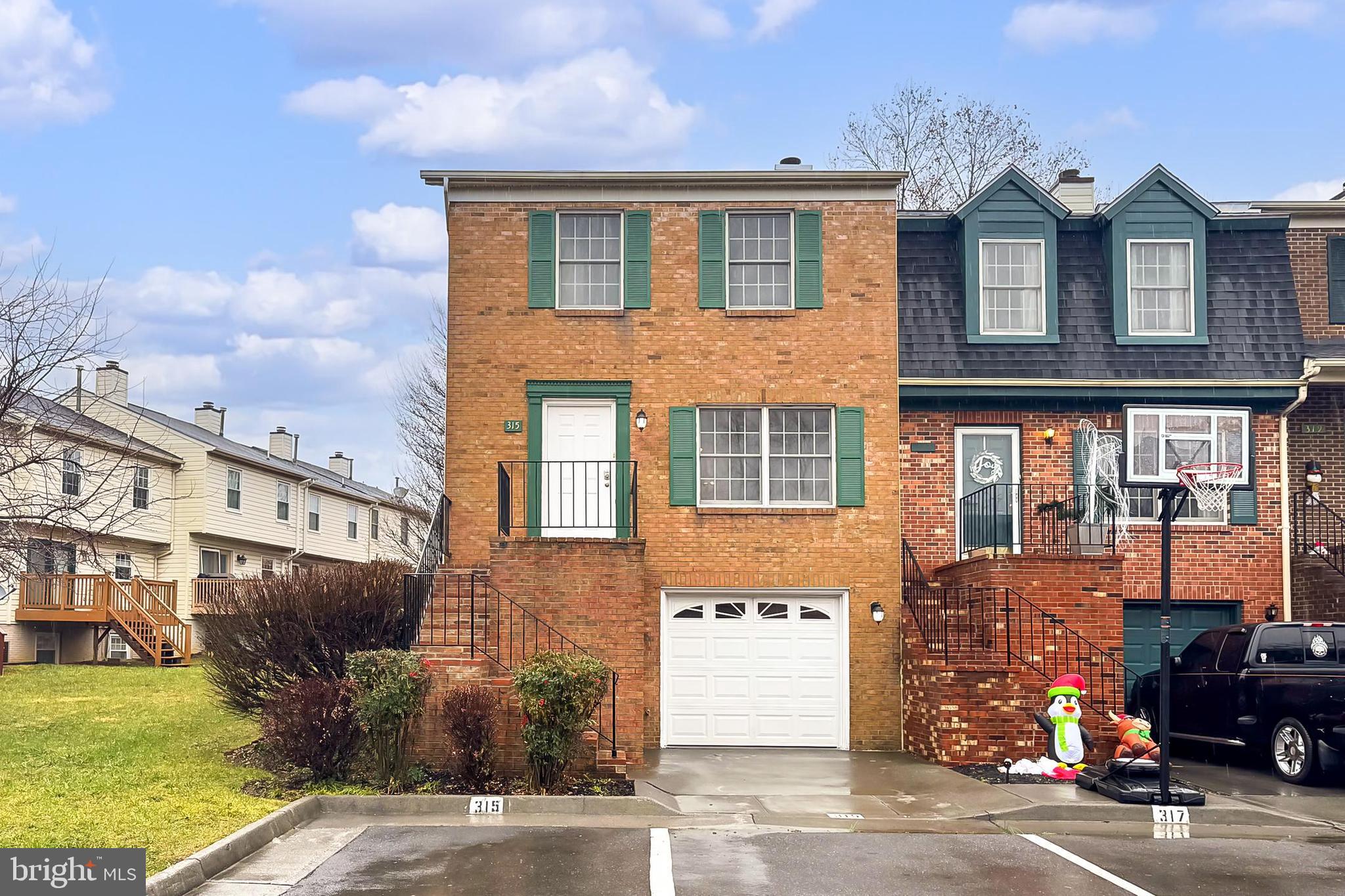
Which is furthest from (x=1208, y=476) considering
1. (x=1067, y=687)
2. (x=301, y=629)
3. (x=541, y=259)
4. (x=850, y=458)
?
(x=301, y=629)

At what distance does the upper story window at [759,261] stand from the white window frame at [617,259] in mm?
1458

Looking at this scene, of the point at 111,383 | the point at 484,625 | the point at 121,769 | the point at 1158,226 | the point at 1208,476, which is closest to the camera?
the point at 121,769

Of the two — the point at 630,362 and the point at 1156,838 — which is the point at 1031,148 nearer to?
the point at 630,362

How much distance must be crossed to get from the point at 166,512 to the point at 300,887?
27944 millimetres

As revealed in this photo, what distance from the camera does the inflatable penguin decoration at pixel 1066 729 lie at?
1400 centimetres

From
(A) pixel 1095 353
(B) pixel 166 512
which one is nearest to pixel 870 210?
(A) pixel 1095 353

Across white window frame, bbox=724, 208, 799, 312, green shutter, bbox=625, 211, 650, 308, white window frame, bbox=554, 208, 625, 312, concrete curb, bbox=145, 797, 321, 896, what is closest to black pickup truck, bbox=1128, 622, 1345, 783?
white window frame, bbox=724, 208, 799, 312

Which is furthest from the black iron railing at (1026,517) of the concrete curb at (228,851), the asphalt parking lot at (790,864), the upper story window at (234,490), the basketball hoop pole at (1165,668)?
the upper story window at (234,490)

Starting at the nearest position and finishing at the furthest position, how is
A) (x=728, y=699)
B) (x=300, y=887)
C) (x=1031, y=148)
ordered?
(x=300, y=887) < (x=728, y=699) < (x=1031, y=148)

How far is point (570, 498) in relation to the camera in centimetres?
1722

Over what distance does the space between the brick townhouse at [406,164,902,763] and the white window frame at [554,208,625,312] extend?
36 mm

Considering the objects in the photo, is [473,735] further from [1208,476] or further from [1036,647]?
[1208,476]

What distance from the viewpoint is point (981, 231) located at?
1830 centimetres

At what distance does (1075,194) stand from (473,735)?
43.2 feet
